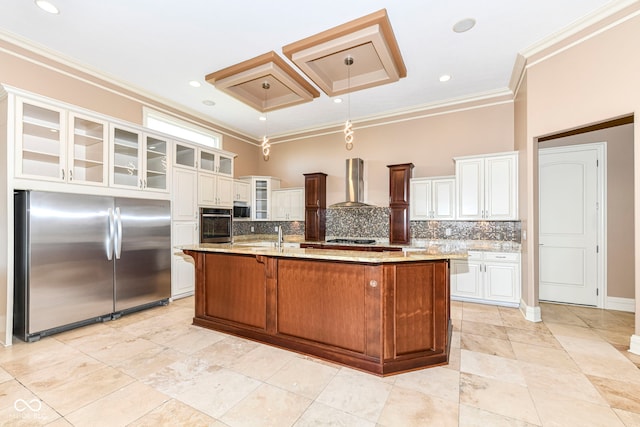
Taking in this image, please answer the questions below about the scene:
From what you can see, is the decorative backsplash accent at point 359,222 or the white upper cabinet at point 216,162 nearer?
the white upper cabinet at point 216,162

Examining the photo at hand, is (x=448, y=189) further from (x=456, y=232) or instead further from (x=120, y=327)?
(x=120, y=327)

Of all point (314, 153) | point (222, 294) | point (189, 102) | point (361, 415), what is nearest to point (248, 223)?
point (314, 153)

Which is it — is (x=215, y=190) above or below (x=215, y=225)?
above

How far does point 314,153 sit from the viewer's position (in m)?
6.48

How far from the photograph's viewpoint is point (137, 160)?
4148 millimetres

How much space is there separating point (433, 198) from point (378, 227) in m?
1.22

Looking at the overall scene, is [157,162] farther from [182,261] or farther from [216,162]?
[182,261]

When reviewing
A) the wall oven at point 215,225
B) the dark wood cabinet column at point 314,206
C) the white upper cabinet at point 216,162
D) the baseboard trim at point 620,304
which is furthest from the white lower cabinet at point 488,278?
the white upper cabinet at point 216,162

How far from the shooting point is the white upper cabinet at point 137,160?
3.93m

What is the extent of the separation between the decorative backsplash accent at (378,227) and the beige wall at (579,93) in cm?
81

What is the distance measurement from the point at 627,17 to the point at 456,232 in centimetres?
319

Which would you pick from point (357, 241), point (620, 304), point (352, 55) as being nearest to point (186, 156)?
point (352, 55)

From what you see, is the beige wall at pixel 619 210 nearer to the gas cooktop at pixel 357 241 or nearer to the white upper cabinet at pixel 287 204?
the gas cooktop at pixel 357 241

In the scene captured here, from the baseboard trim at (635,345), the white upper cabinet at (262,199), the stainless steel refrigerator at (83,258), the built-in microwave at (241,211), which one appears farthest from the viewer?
the white upper cabinet at (262,199)
